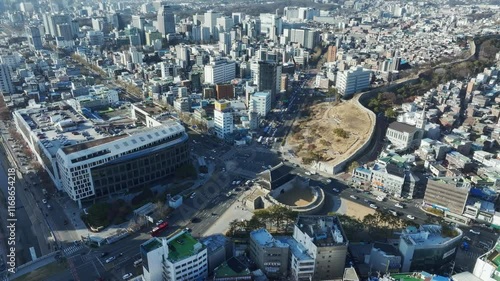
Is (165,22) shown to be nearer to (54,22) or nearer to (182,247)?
(54,22)

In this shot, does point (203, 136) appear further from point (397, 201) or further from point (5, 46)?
point (5, 46)

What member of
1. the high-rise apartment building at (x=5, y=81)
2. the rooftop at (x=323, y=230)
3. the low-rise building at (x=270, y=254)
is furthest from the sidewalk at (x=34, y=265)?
the high-rise apartment building at (x=5, y=81)

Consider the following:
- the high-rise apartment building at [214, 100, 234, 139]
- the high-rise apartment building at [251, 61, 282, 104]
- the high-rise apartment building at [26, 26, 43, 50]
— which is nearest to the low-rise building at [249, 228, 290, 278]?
the high-rise apartment building at [214, 100, 234, 139]

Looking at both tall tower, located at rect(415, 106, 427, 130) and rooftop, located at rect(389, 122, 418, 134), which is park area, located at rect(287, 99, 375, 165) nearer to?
rooftop, located at rect(389, 122, 418, 134)

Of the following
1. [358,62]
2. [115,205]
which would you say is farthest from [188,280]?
[358,62]

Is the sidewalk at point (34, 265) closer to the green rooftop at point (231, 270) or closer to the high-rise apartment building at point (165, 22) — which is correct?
the green rooftop at point (231, 270)

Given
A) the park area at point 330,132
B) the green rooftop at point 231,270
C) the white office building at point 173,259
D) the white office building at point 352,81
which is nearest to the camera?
the white office building at point 173,259
